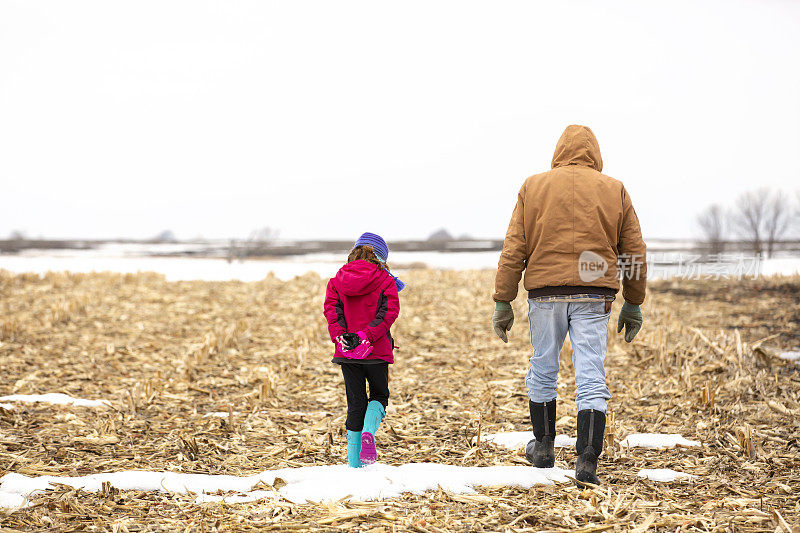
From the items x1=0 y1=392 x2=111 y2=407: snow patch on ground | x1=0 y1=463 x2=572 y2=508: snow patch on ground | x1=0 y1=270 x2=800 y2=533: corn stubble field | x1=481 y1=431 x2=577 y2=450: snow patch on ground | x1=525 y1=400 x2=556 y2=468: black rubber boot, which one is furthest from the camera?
x1=0 y1=392 x2=111 y2=407: snow patch on ground

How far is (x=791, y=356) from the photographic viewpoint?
7523 mm

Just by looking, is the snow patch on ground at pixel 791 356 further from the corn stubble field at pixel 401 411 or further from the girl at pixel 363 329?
the girl at pixel 363 329

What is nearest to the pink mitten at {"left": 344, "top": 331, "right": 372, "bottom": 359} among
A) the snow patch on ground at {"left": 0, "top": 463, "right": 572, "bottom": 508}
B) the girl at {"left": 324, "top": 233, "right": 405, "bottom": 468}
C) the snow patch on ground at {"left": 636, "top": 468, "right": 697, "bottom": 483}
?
the girl at {"left": 324, "top": 233, "right": 405, "bottom": 468}

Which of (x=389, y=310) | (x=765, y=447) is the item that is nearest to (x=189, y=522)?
(x=389, y=310)

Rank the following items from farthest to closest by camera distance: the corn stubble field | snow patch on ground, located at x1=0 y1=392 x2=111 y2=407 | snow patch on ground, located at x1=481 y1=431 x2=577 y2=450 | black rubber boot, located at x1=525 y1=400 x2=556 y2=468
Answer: snow patch on ground, located at x1=0 y1=392 x2=111 y2=407 < snow patch on ground, located at x1=481 y1=431 x2=577 y2=450 < black rubber boot, located at x1=525 y1=400 x2=556 y2=468 < the corn stubble field

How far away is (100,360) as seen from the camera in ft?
27.4

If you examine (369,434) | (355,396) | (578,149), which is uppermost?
(578,149)

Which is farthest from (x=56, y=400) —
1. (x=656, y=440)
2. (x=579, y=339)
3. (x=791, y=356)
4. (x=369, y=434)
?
(x=791, y=356)

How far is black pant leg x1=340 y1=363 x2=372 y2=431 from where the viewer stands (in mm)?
4266

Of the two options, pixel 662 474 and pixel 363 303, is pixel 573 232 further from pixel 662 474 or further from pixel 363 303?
pixel 662 474

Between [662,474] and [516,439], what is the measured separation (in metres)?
1.16

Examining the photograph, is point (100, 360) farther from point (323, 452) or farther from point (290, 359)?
point (323, 452)

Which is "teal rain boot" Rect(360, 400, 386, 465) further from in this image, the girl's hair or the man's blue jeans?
the man's blue jeans

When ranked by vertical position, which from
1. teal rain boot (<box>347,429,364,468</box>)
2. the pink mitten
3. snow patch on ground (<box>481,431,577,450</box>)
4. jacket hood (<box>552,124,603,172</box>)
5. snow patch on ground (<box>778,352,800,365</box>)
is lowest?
snow patch on ground (<box>481,431,577,450</box>)
